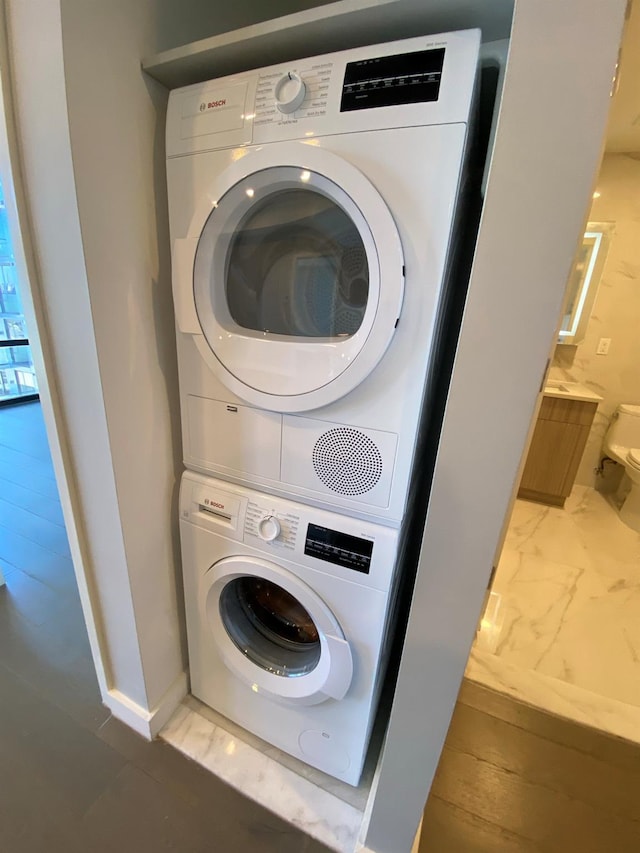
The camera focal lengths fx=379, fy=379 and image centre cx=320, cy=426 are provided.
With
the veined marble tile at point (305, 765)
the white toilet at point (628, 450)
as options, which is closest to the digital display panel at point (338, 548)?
the veined marble tile at point (305, 765)

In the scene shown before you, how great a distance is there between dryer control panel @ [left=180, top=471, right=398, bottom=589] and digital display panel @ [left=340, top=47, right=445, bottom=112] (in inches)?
32.2

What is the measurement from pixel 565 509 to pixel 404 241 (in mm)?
2399

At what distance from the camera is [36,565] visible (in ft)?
6.28

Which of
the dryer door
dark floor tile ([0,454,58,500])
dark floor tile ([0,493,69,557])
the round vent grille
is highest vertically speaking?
the dryer door

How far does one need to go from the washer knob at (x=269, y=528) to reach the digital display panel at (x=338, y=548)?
0.26 feet

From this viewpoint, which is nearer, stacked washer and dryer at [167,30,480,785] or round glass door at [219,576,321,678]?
stacked washer and dryer at [167,30,480,785]

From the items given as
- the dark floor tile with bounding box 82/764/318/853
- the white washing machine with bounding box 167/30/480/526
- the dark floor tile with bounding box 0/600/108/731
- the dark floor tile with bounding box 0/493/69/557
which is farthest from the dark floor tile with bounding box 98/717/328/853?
the dark floor tile with bounding box 0/493/69/557

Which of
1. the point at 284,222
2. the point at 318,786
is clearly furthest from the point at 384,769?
the point at 284,222

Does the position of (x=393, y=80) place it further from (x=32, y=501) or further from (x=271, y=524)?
(x=32, y=501)

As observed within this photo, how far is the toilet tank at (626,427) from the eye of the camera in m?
2.36

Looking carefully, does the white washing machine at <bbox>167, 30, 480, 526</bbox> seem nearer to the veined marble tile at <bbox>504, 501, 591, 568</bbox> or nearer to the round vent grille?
the round vent grille

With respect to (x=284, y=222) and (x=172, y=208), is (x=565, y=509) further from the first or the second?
(x=172, y=208)

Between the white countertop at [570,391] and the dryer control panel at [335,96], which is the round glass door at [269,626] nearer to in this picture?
the dryer control panel at [335,96]

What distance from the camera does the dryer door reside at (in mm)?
710
